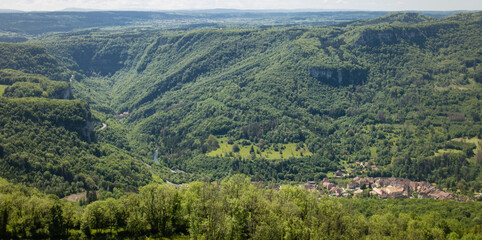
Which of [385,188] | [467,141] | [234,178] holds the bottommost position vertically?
[385,188]

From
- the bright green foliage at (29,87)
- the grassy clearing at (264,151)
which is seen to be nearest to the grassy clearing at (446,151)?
the grassy clearing at (264,151)

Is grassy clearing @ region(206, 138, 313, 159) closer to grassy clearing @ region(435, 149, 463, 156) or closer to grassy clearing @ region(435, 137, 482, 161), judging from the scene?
grassy clearing @ region(435, 149, 463, 156)

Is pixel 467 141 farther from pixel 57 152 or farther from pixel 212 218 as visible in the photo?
pixel 57 152


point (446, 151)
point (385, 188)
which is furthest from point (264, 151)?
point (446, 151)

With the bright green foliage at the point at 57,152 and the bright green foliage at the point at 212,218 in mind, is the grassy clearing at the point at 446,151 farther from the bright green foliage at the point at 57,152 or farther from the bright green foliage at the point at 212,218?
the bright green foliage at the point at 57,152

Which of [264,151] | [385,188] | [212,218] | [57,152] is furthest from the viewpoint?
[264,151]

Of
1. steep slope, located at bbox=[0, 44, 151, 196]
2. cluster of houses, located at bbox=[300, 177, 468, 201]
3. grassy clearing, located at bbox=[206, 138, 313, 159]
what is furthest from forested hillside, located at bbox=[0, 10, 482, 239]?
grassy clearing, located at bbox=[206, 138, 313, 159]
